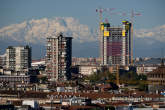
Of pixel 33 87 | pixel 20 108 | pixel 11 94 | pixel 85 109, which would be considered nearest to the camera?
pixel 20 108

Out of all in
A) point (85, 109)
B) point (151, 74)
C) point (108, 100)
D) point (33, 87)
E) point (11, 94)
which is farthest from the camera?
point (151, 74)

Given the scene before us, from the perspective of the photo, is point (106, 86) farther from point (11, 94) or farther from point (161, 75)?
point (11, 94)

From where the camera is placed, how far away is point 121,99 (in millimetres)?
125625

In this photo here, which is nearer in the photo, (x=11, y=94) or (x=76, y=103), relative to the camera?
(x=76, y=103)

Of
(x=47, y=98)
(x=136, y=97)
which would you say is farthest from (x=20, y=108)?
(x=136, y=97)

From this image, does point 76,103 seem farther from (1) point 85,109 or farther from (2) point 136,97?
(2) point 136,97

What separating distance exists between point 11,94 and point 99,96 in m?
12.6

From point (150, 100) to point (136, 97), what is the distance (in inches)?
Answer: 186

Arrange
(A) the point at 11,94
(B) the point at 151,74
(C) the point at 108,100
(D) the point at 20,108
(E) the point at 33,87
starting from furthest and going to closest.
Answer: (B) the point at 151,74 < (E) the point at 33,87 < (A) the point at 11,94 < (C) the point at 108,100 < (D) the point at 20,108

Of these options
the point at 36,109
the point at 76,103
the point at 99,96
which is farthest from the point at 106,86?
the point at 36,109

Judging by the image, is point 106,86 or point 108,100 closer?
point 108,100

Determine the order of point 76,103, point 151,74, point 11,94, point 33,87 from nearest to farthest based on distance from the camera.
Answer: point 76,103, point 11,94, point 33,87, point 151,74

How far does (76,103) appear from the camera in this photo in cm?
10438

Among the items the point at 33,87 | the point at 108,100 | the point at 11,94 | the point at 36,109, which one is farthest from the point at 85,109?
the point at 33,87
